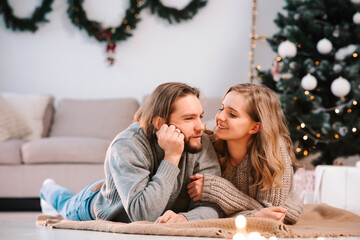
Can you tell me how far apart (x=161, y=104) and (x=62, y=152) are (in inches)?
71.1

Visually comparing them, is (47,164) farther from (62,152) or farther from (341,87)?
(341,87)

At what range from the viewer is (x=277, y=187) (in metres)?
2.26

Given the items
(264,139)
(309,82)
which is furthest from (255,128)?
(309,82)

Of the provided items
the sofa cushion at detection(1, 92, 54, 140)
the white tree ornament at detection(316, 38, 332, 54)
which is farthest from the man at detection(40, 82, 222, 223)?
the sofa cushion at detection(1, 92, 54, 140)

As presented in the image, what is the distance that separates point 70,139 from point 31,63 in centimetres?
146

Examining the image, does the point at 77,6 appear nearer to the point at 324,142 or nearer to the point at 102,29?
the point at 102,29

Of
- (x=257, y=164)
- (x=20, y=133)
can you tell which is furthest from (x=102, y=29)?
(x=257, y=164)

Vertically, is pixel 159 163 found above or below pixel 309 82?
below

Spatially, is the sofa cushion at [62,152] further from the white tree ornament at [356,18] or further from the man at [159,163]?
the white tree ornament at [356,18]

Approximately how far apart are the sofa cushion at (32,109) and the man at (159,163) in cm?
222

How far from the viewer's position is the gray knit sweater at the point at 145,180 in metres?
2.05

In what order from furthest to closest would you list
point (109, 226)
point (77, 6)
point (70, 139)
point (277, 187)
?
point (77, 6), point (70, 139), point (277, 187), point (109, 226)

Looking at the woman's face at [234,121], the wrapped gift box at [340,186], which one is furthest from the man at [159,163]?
the wrapped gift box at [340,186]

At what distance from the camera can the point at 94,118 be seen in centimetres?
445
